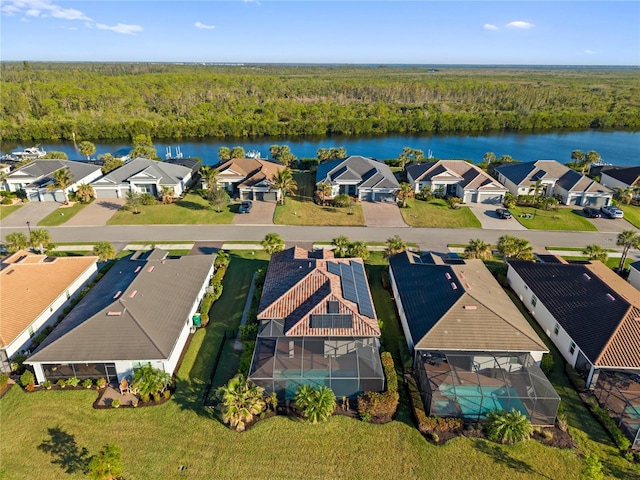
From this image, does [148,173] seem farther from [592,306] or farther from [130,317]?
[592,306]

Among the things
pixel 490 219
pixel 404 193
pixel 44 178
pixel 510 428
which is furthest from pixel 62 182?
pixel 510 428

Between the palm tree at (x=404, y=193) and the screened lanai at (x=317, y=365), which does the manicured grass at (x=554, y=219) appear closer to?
the palm tree at (x=404, y=193)

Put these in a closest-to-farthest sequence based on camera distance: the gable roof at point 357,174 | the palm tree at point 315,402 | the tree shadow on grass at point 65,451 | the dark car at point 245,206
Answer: the tree shadow on grass at point 65,451
the palm tree at point 315,402
the dark car at point 245,206
the gable roof at point 357,174

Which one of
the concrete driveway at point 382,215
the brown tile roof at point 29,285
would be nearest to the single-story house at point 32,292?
the brown tile roof at point 29,285

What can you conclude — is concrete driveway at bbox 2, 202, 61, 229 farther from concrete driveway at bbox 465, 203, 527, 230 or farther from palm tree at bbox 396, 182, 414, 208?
concrete driveway at bbox 465, 203, 527, 230

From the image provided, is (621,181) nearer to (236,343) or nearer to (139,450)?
(236,343)

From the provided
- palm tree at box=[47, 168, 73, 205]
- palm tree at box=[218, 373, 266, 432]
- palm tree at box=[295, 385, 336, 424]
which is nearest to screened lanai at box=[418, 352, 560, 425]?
palm tree at box=[295, 385, 336, 424]
